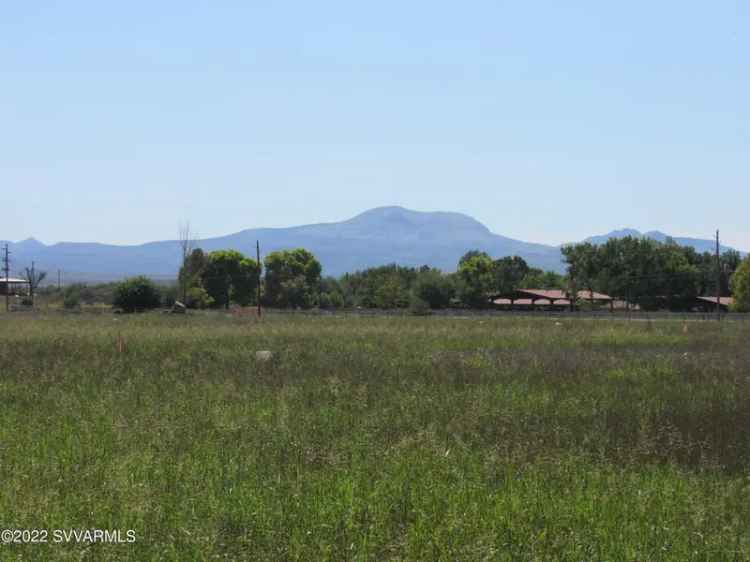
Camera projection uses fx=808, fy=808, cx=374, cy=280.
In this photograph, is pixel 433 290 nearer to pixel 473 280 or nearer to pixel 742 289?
pixel 473 280

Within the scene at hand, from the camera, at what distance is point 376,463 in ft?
31.7

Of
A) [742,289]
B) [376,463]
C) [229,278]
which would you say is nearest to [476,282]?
[229,278]

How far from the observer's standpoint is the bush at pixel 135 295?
8094 cm

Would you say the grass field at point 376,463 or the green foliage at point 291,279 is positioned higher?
the green foliage at point 291,279

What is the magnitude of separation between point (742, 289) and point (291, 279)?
69.5 meters

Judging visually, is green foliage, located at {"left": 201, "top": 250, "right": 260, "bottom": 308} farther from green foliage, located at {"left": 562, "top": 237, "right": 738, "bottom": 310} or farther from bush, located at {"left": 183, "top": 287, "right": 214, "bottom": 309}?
green foliage, located at {"left": 562, "top": 237, "right": 738, "bottom": 310}

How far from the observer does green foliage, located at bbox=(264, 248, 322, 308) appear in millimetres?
126688

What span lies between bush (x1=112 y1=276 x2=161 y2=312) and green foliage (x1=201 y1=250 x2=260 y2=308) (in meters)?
32.7

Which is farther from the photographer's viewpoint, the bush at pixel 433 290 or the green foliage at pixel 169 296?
the bush at pixel 433 290

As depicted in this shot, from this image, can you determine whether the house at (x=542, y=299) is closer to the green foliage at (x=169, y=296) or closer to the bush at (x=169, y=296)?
the green foliage at (x=169, y=296)

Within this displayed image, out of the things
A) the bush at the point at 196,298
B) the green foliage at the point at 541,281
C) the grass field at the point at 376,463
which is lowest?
the grass field at the point at 376,463

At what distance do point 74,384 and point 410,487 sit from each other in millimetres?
10348

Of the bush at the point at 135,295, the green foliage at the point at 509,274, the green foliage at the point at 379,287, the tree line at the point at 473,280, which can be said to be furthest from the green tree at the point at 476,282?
the bush at the point at 135,295

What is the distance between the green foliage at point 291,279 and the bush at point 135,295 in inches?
1683
